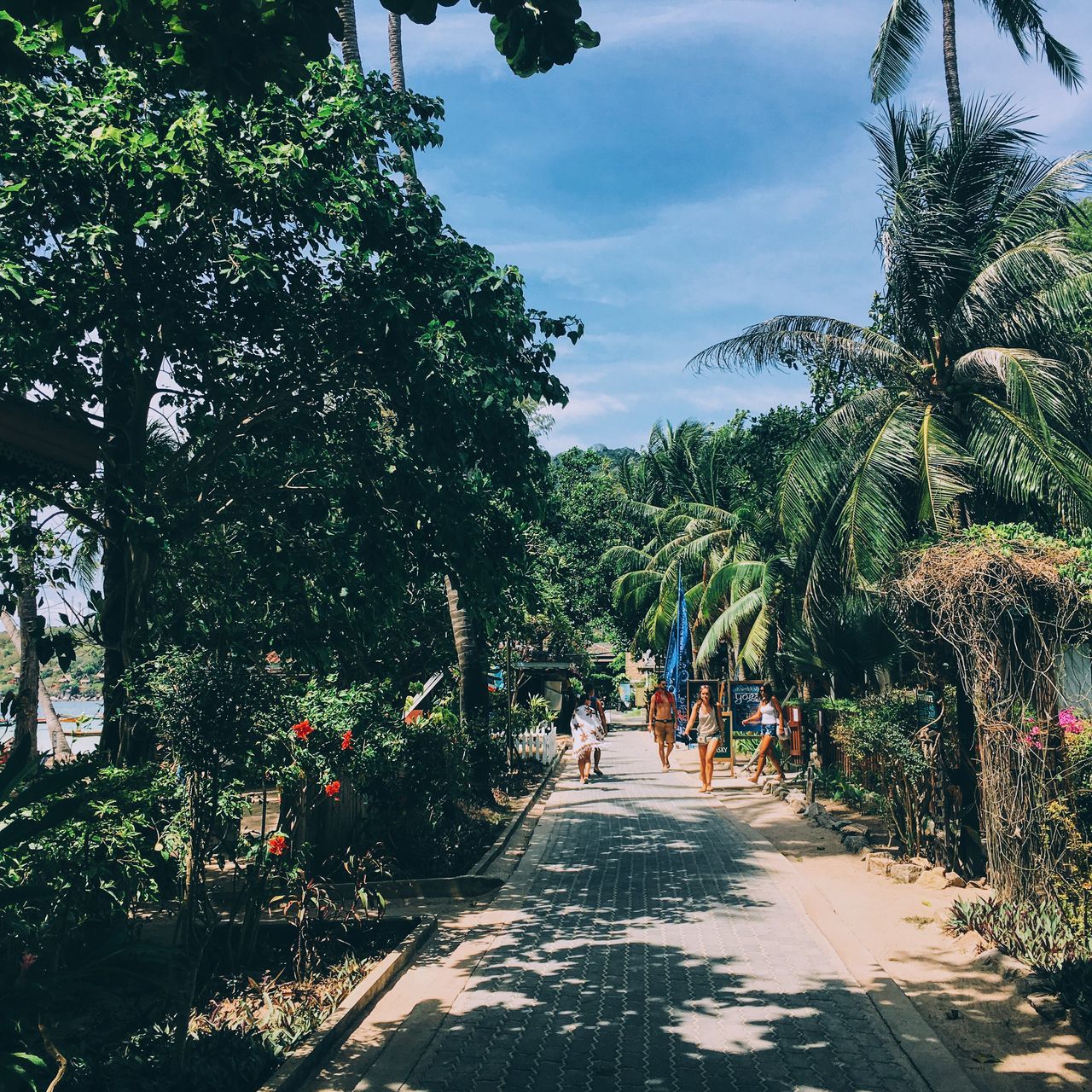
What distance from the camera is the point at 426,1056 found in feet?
18.2

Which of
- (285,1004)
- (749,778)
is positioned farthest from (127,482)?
(749,778)

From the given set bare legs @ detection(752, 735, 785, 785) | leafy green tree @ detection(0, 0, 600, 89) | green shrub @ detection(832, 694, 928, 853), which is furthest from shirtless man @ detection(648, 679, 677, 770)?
leafy green tree @ detection(0, 0, 600, 89)

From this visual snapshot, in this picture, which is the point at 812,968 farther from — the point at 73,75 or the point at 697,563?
the point at 697,563

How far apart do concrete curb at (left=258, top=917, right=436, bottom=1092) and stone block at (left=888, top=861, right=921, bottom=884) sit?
4.84 meters

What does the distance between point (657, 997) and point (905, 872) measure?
4.35m

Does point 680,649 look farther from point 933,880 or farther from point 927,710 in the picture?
point 933,880

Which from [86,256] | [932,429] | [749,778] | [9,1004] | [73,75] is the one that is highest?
[73,75]

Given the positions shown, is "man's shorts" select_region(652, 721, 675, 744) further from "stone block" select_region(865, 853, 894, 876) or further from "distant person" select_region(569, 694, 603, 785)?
"stone block" select_region(865, 853, 894, 876)

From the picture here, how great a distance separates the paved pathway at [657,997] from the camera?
525 cm

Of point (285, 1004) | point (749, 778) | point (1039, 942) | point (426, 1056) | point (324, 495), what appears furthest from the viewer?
point (749, 778)

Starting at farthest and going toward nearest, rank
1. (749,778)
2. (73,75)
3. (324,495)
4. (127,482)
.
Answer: (749,778), (324,495), (73,75), (127,482)

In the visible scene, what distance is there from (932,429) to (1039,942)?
7.13 m

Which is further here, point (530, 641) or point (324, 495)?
point (530, 641)

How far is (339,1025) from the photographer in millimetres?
5777
